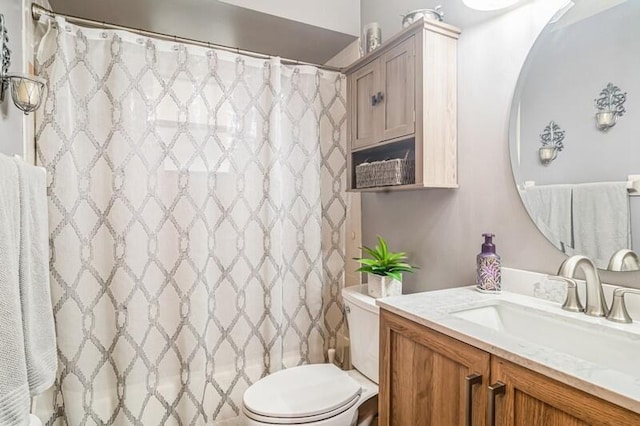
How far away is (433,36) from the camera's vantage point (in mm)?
1412

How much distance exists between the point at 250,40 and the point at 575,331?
7.24 ft

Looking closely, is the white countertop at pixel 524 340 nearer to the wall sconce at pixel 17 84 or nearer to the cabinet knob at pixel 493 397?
the cabinet knob at pixel 493 397

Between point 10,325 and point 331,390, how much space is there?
112 centimetres

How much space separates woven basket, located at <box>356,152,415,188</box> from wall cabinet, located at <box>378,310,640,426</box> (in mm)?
662

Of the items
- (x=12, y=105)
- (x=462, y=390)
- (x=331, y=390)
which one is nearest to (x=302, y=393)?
(x=331, y=390)

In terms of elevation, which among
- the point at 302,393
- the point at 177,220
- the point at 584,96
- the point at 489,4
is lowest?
the point at 302,393

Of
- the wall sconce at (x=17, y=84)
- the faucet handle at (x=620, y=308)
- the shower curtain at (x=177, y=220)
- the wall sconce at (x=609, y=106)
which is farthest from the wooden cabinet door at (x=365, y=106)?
the wall sconce at (x=17, y=84)

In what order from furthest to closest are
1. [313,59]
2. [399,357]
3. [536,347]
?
[313,59] < [399,357] < [536,347]

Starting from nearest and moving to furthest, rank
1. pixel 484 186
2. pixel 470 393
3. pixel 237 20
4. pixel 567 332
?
pixel 470 393, pixel 567 332, pixel 484 186, pixel 237 20

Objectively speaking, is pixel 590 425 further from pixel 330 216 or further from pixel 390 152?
pixel 330 216

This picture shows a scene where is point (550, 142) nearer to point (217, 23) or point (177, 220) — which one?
point (177, 220)

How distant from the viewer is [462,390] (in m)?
0.84

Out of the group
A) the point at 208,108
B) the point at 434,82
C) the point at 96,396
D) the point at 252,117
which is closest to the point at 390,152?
the point at 434,82

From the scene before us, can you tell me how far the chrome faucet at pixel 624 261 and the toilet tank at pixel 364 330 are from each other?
2.62 feet
